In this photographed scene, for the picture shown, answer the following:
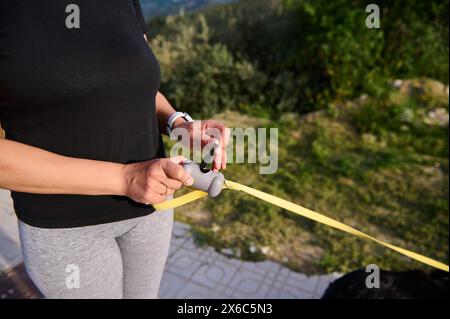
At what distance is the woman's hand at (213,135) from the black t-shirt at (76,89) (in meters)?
0.23

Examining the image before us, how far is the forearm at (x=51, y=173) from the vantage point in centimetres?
110

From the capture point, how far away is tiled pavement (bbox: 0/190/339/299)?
301 cm

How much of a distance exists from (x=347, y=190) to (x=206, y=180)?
343 cm

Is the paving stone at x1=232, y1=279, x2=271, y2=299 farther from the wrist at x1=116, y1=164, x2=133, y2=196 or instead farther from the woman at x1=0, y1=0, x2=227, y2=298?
the wrist at x1=116, y1=164, x2=133, y2=196

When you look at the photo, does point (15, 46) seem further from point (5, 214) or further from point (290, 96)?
point (290, 96)

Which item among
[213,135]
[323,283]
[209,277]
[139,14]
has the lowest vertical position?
[323,283]

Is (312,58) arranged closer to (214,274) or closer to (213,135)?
(214,274)

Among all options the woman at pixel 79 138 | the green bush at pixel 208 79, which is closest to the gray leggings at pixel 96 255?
the woman at pixel 79 138

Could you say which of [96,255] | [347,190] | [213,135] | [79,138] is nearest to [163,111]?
[213,135]

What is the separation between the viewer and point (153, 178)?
1.21 meters

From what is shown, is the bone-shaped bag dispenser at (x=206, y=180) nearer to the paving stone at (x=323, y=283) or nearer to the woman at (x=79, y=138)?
the woman at (x=79, y=138)

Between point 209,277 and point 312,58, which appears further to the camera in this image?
point 312,58

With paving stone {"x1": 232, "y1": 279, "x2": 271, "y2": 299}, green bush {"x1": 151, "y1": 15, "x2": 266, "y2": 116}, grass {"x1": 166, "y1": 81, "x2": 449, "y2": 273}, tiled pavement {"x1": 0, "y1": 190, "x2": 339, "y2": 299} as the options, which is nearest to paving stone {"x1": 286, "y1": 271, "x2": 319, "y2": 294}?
tiled pavement {"x1": 0, "y1": 190, "x2": 339, "y2": 299}

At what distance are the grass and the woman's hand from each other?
208 cm
